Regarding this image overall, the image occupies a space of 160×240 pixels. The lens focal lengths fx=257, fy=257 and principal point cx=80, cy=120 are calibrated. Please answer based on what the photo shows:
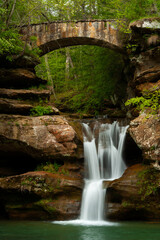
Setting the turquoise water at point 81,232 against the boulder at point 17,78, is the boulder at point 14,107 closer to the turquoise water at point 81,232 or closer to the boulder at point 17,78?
the boulder at point 17,78

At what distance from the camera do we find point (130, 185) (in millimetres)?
8984

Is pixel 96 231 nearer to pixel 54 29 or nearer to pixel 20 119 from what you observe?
pixel 20 119

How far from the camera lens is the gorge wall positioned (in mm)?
9008

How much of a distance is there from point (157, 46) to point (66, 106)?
8.74 meters

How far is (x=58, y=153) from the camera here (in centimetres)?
1080

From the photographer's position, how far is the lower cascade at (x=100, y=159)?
30.5ft

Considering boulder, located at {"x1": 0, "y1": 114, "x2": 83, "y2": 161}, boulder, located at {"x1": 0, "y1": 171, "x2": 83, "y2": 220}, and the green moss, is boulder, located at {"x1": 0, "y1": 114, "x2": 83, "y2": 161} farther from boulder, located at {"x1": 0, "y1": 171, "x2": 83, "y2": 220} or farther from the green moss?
the green moss

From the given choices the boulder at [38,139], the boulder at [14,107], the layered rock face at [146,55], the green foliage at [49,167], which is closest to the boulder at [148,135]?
the layered rock face at [146,55]

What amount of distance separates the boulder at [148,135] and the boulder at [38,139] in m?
2.66

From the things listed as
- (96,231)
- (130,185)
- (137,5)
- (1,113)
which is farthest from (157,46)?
(96,231)

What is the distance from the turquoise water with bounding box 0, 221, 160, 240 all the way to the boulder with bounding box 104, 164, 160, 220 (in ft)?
2.18

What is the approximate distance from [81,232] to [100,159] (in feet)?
15.5

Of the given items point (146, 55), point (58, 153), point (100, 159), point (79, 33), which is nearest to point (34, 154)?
point (58, 153)

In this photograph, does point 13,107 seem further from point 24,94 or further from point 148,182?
point 148,182
